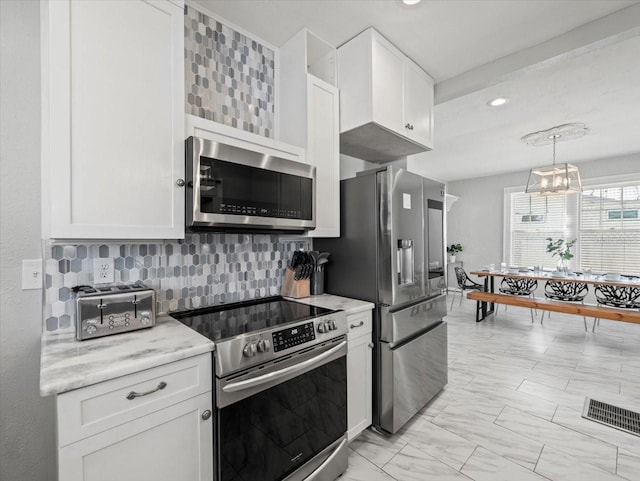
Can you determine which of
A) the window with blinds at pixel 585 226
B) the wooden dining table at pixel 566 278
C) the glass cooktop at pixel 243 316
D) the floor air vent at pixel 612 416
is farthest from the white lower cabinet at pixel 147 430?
the window with blinds at pixel 585 226

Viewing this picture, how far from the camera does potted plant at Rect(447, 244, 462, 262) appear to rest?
298 inches

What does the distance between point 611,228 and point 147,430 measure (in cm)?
753

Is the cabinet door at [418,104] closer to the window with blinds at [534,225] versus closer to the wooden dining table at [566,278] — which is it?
the wooden dining table at [566,278]

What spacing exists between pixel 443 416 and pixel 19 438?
257 centimetres

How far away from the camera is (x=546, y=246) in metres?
6.45

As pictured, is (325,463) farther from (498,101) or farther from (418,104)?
(498,101)

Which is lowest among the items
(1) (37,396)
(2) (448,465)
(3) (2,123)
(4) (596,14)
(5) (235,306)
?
(2) (448,465)

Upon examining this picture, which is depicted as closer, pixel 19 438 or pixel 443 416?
pixel 19 438

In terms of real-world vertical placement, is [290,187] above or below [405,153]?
below

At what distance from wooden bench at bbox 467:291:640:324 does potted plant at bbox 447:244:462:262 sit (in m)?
2.60

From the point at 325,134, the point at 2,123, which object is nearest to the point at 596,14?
the point at 325,134

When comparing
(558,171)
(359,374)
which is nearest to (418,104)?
(359,374)

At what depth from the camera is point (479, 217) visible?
739 centimetres

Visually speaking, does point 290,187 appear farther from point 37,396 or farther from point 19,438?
point 19,438
